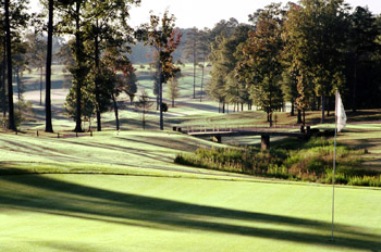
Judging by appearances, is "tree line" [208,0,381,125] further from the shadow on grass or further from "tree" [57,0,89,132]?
the shadow on grass

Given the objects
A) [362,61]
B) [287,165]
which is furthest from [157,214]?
[362,61]

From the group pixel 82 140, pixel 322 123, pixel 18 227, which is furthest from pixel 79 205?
pixel 322 123

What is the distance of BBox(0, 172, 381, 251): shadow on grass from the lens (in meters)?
18.1

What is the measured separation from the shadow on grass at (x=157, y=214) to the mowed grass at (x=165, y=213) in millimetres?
32

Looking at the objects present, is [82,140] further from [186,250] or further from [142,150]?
[186,250]

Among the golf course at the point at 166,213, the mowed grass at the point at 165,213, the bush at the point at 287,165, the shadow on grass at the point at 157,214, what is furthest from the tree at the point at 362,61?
the shadow on grass at the point at 157,214

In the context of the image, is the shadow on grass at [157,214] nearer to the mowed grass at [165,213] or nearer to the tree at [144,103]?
the mowed grass at [165,213]

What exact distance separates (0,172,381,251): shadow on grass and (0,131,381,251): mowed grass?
0.11 feet

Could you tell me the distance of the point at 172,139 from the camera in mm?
67938

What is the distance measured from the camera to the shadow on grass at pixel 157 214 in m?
18.1

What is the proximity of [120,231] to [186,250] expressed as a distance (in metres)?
3.13

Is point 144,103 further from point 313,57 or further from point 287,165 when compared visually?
point 287,165

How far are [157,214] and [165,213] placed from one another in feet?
1.04

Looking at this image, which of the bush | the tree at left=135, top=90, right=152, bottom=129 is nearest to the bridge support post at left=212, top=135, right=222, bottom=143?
the bush
